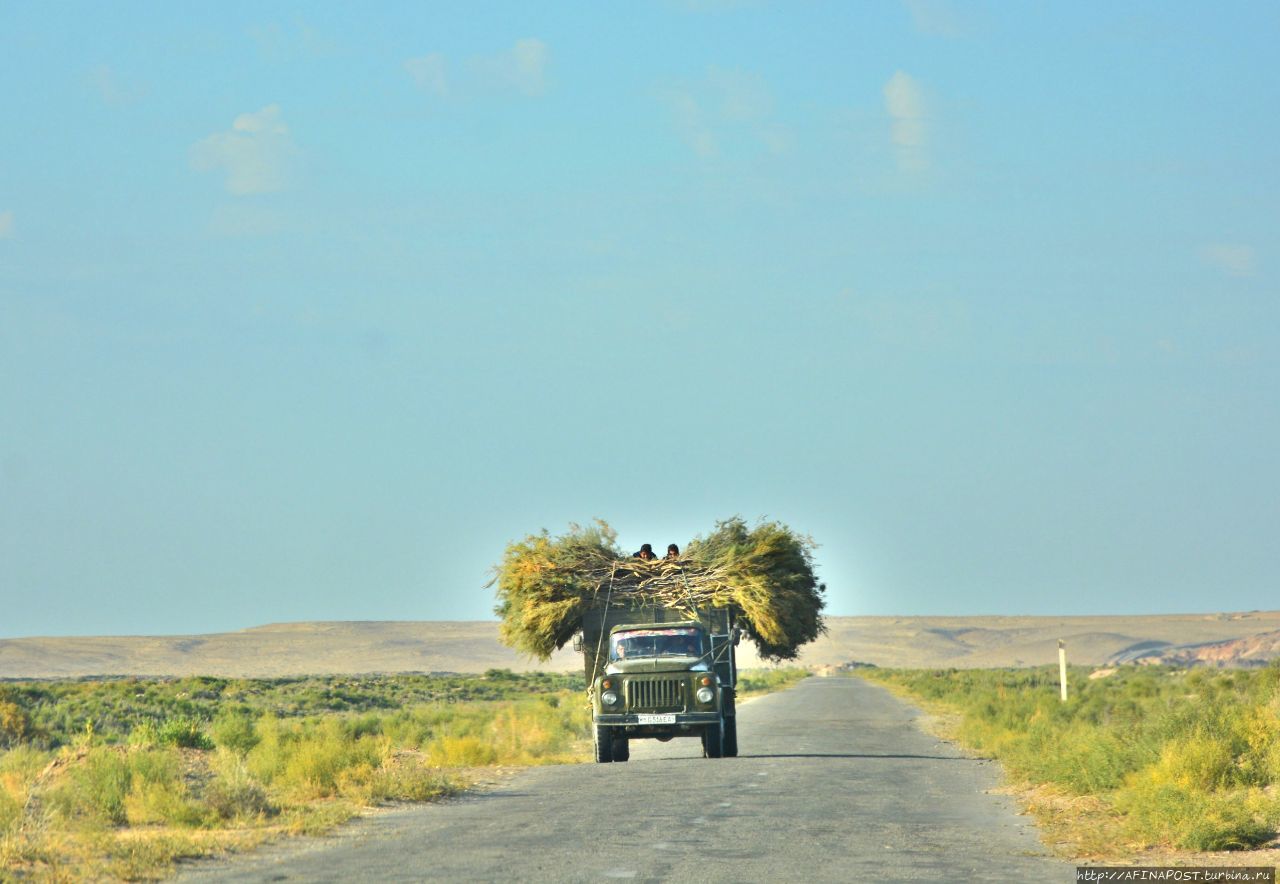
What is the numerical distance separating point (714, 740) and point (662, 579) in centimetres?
304

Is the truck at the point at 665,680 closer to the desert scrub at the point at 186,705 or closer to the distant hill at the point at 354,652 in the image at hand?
the desert scrub at the point at 186,705

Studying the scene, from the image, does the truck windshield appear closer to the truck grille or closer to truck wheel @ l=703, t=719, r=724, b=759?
the truck grille

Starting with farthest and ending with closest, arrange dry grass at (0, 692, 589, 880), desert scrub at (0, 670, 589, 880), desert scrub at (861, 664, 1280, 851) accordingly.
A: desert scrub at (0, 670, 589, 880) → desert scrub at (861, 664, 1280, 851) → dry grass at (0, 692, 589, 880)

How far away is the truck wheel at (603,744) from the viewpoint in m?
28.3

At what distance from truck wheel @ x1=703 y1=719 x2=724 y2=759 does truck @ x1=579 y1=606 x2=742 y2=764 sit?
0.02 m

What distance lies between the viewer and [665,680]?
90.4 feet

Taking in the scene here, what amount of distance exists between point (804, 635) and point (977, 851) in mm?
14670

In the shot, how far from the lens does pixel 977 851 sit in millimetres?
15789

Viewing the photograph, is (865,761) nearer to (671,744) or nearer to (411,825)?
(671,744)

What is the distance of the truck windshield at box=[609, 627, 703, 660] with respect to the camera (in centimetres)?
2788

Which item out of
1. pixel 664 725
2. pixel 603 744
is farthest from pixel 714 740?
pixel 603 744

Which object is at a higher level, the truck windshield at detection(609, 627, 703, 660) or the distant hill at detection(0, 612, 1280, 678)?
the distant hill at detection(0, 612, 1280, 678)

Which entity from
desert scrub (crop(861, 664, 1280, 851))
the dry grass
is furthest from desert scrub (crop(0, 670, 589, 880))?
desert scrub (crop(861, 664, 1280, 851))

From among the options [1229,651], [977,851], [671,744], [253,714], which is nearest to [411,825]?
[977,851]
